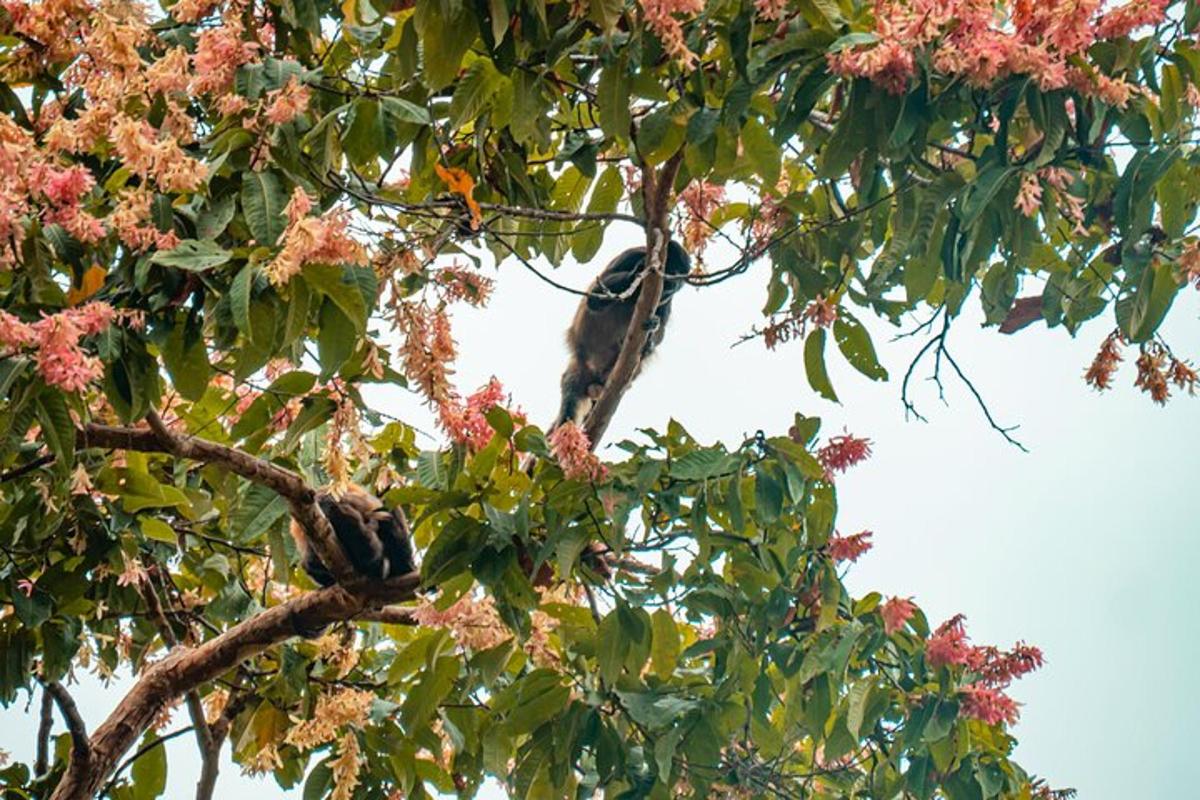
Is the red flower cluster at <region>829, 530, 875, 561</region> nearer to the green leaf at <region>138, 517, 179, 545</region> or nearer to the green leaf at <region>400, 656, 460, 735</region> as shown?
the green leaf at <region>400, 656, 460, 735</region>

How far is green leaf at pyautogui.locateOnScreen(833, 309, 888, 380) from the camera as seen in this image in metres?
3.53

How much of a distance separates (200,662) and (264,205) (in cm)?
147

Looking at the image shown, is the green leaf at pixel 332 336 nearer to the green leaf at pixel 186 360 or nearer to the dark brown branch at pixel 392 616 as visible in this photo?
the green leaf at pixel 186 360

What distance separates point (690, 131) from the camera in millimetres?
3027

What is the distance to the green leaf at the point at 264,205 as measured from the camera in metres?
2.63

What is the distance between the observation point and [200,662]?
3.70 meters

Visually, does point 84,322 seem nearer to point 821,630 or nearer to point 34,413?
point 34,413

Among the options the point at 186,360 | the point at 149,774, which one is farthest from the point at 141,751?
the point at 186,360

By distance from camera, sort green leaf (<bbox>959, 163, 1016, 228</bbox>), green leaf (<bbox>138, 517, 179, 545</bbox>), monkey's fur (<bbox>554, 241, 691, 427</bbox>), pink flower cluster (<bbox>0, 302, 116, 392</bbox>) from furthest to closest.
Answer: monkey's fur (<bbox>554, 241, 691, 427</bbox>), green leaf (<bbox>138, 517, 179, 545</bbox>), green leaf (<bbox>959, 163, 1016, 228</bbox>), pink flower cluster (<bbox>0, 302, 116, 392</bbox>)

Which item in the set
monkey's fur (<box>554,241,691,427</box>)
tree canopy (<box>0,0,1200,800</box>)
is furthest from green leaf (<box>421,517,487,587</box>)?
monkey's fur (<box>554,241,691,427</box>)

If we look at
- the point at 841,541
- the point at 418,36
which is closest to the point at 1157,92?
the point at 841,541

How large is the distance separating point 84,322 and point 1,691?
6.60ft

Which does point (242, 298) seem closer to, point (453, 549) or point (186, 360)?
point (186, 360)

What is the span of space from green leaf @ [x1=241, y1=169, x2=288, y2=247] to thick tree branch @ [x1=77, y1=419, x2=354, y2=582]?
59 centimetres
